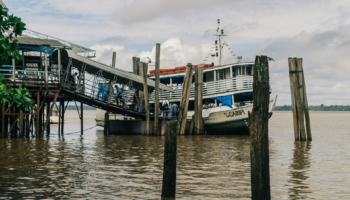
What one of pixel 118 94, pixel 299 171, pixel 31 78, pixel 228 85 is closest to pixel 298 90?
pixel 228 85

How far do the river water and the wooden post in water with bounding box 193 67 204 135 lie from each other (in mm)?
6190

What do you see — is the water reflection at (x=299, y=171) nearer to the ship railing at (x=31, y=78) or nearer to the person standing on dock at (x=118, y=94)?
the person standing on dock at (x=118, y=94)

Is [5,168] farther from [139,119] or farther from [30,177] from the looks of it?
[139,119]

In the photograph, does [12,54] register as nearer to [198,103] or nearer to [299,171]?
[299,171]

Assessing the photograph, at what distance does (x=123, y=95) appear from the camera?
3512cm

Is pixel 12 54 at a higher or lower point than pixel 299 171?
higher

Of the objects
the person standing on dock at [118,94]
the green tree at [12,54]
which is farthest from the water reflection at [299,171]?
the person standing on dock at [118,94]

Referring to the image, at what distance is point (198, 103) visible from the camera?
33.1m

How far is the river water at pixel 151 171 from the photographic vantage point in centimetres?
1366

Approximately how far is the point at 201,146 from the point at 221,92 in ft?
32.7

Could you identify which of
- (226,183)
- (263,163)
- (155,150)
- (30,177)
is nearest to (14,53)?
(263,163)

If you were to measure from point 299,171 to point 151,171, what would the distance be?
473cm

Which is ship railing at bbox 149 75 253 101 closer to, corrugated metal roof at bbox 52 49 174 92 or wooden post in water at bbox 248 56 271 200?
corrugated metal roof at bbox 52 49 174 92

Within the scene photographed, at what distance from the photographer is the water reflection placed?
14.0 m
